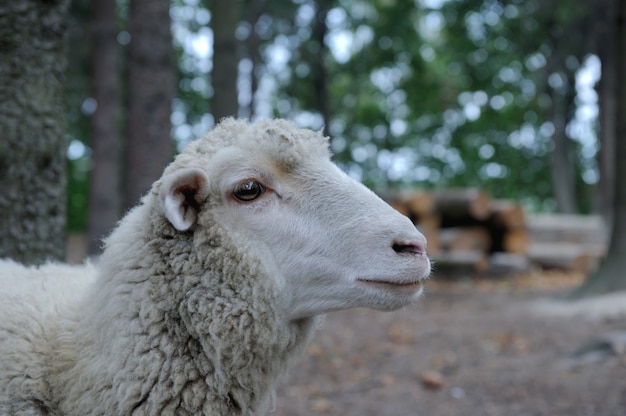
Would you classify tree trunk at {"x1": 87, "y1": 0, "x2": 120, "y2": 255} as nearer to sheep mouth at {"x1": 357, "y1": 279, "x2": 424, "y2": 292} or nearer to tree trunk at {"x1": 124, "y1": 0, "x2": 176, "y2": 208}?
tree trunk at {"x1": 124, "y1": 0, "x2": 176, "y2": 208}

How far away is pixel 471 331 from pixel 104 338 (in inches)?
218

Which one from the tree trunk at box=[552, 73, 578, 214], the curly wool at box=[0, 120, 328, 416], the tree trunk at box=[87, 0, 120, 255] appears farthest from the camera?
the tree trunk at box=[552, 73, 578, 214]

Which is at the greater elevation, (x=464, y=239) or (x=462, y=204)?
(x=462, y=204)

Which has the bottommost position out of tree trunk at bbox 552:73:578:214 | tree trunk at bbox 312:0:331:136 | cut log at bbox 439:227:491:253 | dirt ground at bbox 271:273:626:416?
tree trunk at bbox 552:73:578:214

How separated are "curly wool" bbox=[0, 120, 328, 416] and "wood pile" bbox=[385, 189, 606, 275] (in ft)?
31.6

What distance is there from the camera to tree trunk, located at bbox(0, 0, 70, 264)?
3.25 m

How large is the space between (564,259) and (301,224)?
11.6 meters

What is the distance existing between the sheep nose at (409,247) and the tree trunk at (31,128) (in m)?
2.21

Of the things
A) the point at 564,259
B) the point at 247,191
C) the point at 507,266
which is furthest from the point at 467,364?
the point at 564,259

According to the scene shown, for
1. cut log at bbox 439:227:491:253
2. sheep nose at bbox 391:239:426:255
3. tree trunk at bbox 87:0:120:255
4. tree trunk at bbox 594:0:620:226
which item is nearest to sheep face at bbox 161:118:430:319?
sheep nose at bbox 391:239:426:255

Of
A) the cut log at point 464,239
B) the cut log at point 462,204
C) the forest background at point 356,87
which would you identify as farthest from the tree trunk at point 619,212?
the cut log at point 462,204

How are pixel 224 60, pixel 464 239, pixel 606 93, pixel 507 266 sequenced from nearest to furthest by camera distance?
pixel 224 60, pixel 507 266, pixel 464 239, pixel 606 93

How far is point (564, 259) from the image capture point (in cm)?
1257

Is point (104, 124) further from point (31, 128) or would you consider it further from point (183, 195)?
point (183, 195)
